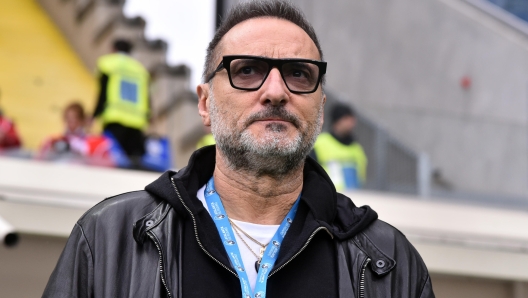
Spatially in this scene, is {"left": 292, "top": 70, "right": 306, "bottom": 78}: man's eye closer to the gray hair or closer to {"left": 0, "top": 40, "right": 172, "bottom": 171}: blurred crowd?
the gray hair

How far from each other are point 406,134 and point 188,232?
6956mm

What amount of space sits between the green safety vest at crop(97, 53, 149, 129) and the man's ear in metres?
5.37

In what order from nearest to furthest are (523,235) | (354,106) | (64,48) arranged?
(523,235)
(354,106)
(64,48)

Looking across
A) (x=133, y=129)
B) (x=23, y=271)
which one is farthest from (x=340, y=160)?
(x=23, y=271)

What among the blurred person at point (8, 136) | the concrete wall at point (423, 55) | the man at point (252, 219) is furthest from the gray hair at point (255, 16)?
the concrete wall at point (423, 55)

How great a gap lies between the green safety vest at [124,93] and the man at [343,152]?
169cm

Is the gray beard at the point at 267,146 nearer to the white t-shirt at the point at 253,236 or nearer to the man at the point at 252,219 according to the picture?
the man at the point at 252,219

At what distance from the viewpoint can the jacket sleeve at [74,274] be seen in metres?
2.28

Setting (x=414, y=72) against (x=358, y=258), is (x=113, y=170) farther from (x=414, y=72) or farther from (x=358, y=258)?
(x=414, y=72)

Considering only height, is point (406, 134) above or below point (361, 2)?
below

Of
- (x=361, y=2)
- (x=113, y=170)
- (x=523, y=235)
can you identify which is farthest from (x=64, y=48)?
(x=523, y=235)

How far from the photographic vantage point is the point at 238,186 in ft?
8.39

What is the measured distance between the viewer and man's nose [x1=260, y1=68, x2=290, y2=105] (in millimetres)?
2436

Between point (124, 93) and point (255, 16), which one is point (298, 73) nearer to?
point (255, 16)
